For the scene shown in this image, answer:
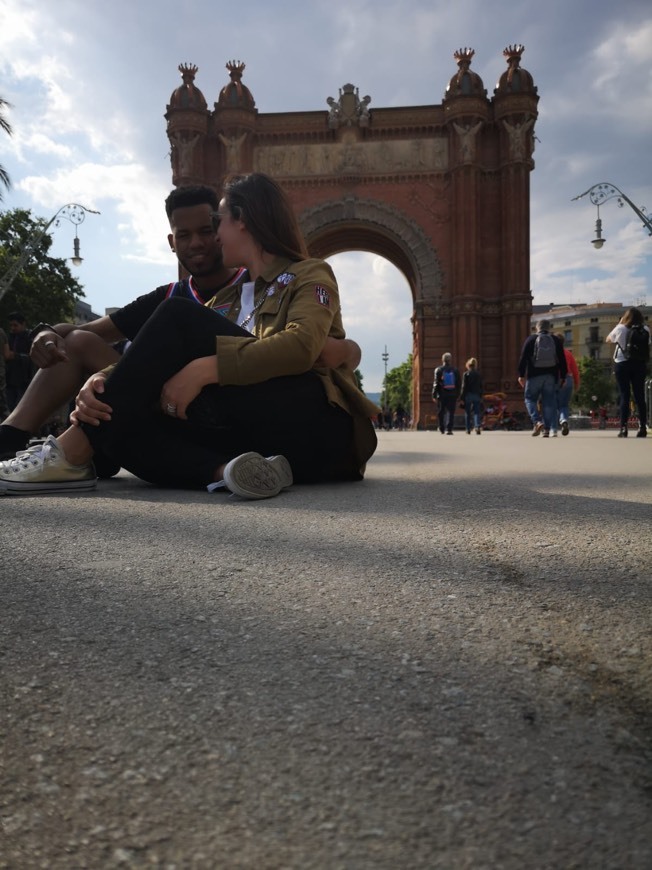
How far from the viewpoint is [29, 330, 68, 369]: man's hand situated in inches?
136

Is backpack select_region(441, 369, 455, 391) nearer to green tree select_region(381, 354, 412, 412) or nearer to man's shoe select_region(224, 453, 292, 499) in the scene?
man's shoe select_region(224, 453, 292, 499)

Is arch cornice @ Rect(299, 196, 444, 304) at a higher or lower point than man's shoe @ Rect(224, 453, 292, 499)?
higher

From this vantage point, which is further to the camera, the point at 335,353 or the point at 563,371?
the point at 563,371

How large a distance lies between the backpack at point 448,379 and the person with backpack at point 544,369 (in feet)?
14.2

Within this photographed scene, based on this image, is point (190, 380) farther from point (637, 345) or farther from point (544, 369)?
point (544, 369)

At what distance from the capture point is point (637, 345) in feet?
35.2

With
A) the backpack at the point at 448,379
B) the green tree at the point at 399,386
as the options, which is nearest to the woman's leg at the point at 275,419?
the backpack at the point at 448,379

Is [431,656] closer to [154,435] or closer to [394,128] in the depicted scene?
[154,435]

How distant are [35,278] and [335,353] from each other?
3144cm

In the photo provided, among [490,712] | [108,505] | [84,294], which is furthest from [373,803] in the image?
[84,294]

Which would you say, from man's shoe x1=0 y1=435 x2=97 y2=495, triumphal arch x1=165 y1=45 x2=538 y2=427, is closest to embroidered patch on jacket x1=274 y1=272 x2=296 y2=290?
man's shoe x1=0 y1=435 x2=97 y2=495

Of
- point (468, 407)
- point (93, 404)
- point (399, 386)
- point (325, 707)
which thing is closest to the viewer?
point (325, 707)

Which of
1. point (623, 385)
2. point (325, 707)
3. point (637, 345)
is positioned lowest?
point (325, 707)

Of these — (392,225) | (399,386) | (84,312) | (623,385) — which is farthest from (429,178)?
(399,386)
